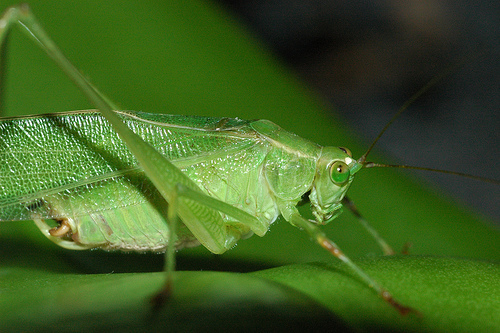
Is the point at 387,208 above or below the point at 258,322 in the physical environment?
below

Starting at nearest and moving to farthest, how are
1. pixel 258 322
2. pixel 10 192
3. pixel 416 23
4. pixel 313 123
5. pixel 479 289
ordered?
pixel 258 322, pixel 479 289, pixel 10 192, pixel 313 123, pixel 416 23

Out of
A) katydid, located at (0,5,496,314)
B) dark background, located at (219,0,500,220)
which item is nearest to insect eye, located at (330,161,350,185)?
katydid, located at (0,5,496,314)

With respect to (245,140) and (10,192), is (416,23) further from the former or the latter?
(10,192)

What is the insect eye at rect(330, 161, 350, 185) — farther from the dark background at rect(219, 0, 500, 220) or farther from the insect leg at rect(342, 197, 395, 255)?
the dark background at rect(219, 0, 500, 220)

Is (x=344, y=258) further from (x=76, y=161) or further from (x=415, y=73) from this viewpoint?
(x=415, y=73)

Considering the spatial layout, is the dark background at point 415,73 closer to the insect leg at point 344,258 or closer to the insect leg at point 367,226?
the insect leg at point 367,226

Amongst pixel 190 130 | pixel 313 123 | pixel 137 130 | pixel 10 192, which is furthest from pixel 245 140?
pixel 10 192

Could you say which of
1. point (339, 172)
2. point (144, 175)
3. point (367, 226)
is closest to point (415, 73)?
point (367, 226)

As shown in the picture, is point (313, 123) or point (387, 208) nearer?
point (387, 208)

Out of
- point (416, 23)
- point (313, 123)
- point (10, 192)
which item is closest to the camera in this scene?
point (10, 192)
